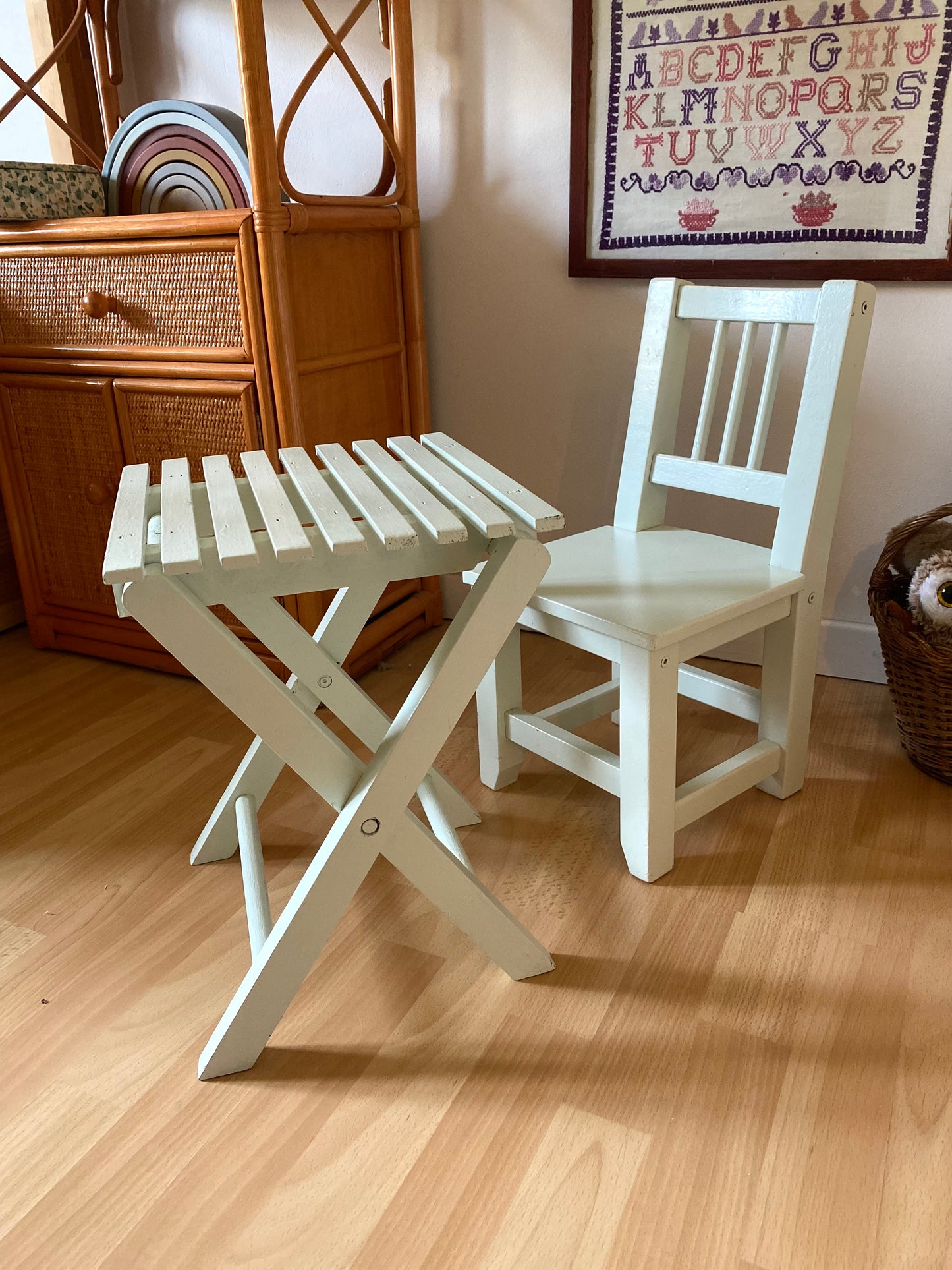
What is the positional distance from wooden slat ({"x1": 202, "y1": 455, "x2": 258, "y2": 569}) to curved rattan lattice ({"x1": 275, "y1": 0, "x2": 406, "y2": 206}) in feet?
2.13

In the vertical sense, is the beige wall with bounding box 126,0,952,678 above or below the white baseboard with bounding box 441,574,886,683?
above

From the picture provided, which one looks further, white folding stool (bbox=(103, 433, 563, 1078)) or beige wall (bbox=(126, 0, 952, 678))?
beige wall (bbox=(126, 0, 952, 678))

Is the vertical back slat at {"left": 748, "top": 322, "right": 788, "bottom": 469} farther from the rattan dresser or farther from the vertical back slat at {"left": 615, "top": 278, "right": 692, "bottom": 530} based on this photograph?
the rattan dresser

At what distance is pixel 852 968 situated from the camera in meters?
1.18

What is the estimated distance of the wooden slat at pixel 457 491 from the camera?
3.24 ft

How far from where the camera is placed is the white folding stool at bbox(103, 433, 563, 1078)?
94 centimetres

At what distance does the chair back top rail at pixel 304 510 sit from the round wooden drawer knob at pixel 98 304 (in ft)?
2.22

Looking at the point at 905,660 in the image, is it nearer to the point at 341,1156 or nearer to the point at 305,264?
the point at 341,1156

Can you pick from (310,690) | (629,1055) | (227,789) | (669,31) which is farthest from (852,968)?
(669,31)

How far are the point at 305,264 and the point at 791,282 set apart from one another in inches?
34.4

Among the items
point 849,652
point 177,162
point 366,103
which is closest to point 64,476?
point 177,162

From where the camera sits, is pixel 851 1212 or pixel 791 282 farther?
pixel 791 282

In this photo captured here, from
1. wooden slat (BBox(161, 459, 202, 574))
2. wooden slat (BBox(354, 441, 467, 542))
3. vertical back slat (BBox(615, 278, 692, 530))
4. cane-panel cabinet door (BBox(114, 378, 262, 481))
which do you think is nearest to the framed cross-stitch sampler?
vertical back slat (BBox(615, 278, 692, 530))

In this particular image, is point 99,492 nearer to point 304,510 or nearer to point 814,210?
point 304,510
